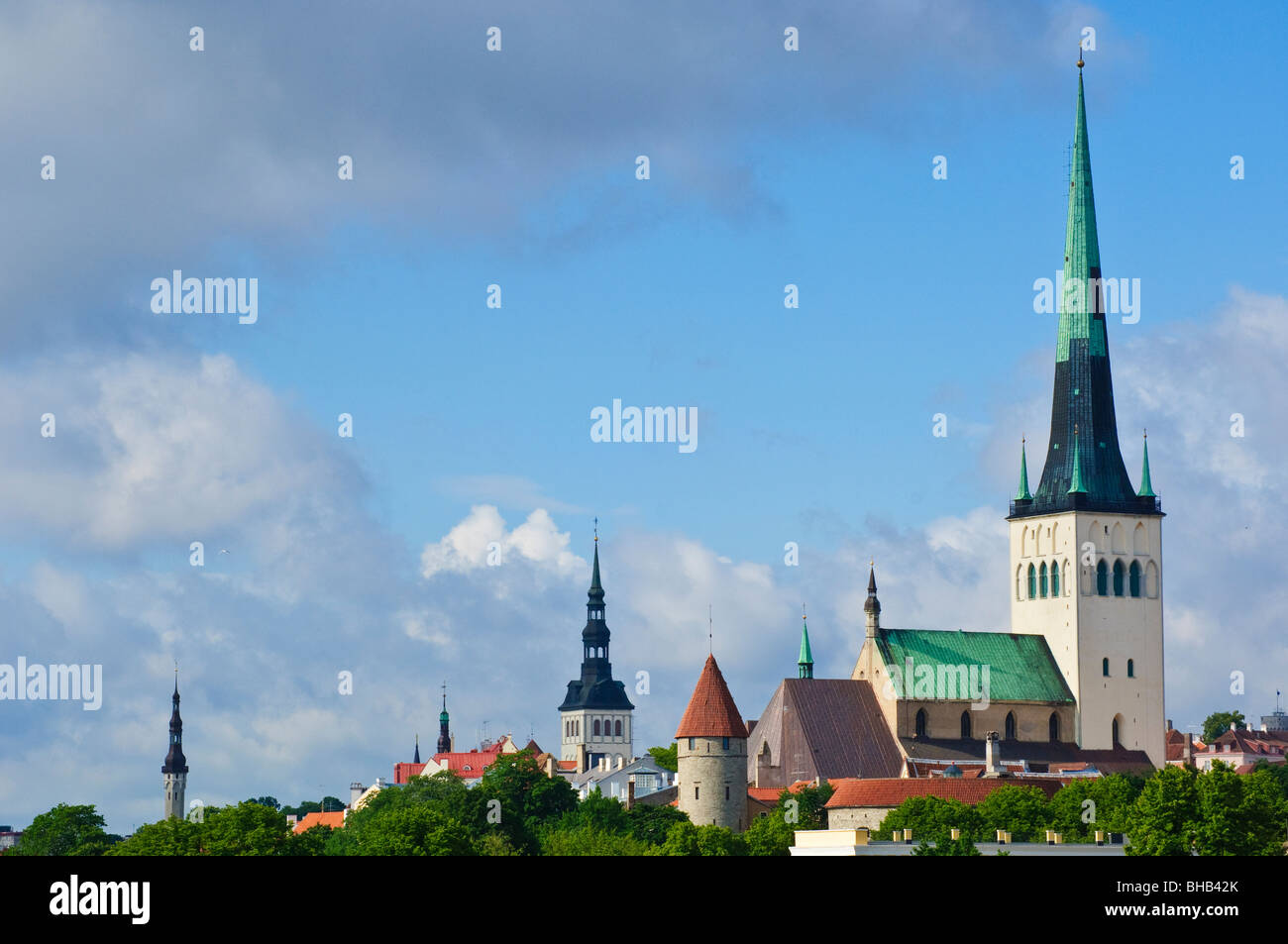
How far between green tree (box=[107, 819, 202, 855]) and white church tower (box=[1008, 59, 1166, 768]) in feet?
165

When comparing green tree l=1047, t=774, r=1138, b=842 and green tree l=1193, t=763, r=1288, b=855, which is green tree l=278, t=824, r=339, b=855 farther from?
green tree l=1193, t=763, r=1288, b=855

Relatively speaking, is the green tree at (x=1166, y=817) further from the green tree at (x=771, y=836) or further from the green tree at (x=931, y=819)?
the green tree at (x=771, y=836)

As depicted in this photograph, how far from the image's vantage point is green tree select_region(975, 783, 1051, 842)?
98.4m

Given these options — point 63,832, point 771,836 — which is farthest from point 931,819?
point 63,832

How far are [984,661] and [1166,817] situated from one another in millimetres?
40396

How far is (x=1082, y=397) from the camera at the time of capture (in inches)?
5007

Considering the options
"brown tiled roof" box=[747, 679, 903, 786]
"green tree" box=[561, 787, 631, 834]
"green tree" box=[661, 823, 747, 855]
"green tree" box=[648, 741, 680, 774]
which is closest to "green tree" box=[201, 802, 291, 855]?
"green tree" box=[661, 823, 747, 855]
